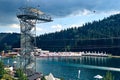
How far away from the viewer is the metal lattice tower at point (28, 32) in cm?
7706

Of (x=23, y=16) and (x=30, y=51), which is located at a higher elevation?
(x=23, y=16)

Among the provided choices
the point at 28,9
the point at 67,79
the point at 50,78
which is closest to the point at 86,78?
the point at 67,79

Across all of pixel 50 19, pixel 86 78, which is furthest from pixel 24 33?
pixel 86 78

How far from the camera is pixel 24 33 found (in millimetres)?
77312

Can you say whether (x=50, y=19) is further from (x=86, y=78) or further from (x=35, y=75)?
(x=86, y=78)

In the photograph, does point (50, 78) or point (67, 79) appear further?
point (67, 79)

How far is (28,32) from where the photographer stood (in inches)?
3054

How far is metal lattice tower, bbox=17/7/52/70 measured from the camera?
3034 inches

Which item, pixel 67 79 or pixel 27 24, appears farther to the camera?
pixel 67 79

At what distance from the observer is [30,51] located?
258 ft

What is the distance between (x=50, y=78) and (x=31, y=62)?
17.1ft

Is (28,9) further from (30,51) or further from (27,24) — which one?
(30,51)

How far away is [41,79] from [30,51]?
642 cm

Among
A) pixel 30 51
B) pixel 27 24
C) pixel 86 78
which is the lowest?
pixel 86 78
